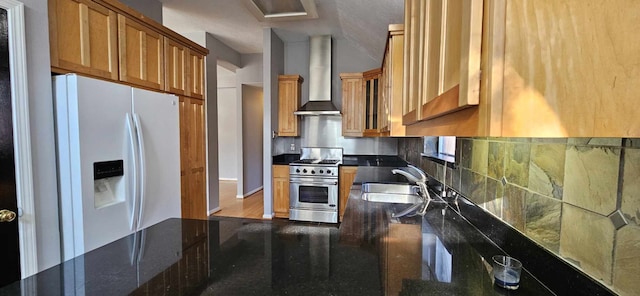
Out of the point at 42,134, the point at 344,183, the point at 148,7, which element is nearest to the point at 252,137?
the point at 344,183

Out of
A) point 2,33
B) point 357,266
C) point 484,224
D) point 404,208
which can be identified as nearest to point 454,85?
point 357,266

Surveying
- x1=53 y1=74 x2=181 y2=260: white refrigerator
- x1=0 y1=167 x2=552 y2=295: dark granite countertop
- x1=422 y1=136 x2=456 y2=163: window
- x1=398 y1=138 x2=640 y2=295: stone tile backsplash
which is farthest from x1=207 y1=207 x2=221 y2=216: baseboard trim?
x1=398 y1=138 x2=640 y2=295: stone tile backsplash

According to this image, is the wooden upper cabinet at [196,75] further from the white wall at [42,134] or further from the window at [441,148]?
the window at [441,148]

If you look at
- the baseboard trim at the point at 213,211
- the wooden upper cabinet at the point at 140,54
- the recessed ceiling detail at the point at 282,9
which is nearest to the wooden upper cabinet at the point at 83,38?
the wooden upper cabinet at the point at 140,54

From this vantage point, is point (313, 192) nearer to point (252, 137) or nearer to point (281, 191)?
point (281, 191)

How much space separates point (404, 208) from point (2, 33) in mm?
2285

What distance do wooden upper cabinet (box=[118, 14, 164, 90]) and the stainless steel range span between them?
205cm

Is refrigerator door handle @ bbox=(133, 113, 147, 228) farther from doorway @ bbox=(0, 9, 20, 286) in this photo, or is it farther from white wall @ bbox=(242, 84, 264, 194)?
white wall @ bbox=(242, 84, 264, 194)

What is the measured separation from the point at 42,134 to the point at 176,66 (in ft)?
4.36

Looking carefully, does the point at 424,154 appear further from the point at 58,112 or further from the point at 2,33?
the point at 2,33

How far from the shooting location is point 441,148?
2.03 m

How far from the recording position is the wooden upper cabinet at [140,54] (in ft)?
6.56

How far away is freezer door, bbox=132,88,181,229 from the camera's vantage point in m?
1.89

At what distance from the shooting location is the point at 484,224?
43.7 inches
